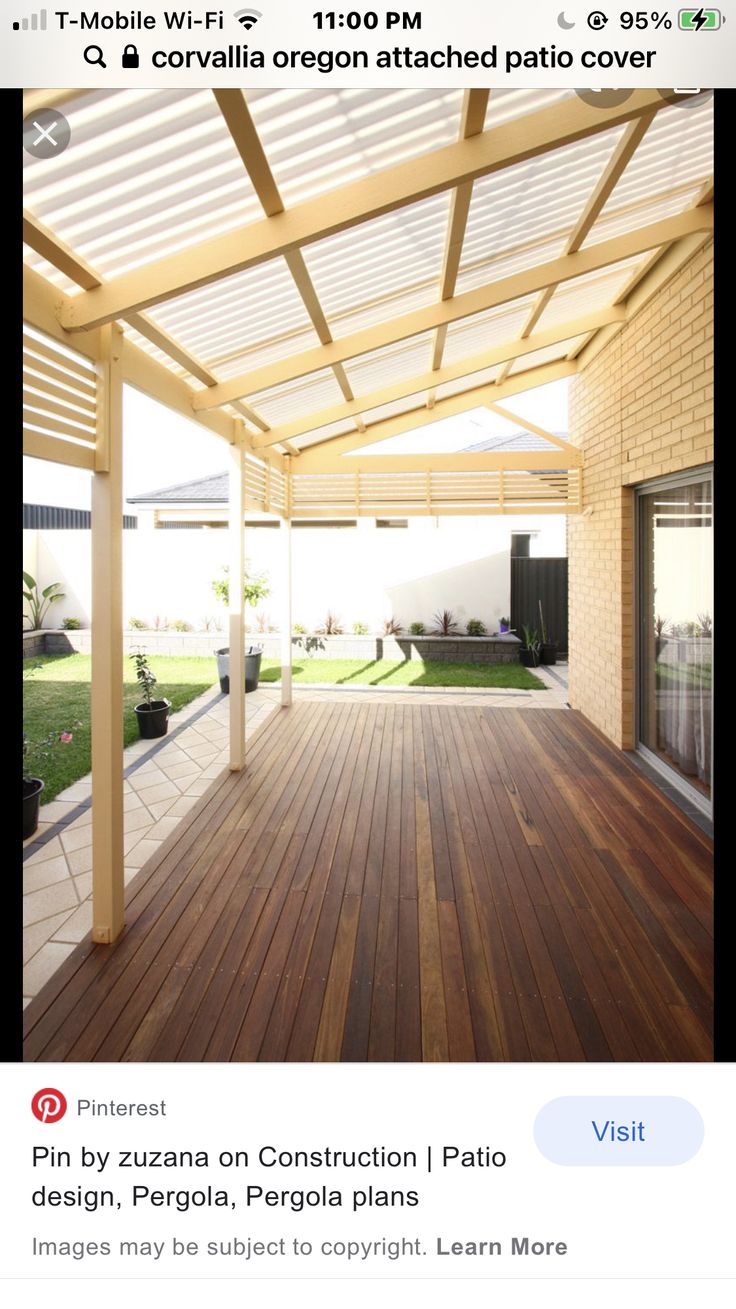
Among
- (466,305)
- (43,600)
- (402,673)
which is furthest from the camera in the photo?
(43,600)

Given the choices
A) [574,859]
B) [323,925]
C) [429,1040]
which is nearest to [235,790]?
[323,925]

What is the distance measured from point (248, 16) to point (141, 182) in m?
1.73

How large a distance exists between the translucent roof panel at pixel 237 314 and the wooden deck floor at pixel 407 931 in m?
3.07

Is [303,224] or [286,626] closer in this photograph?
[303,224]

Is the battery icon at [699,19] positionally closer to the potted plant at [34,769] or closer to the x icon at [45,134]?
the x icon at [45,134]

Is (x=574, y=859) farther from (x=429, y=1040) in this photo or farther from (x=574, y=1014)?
(x=429, y=1040)

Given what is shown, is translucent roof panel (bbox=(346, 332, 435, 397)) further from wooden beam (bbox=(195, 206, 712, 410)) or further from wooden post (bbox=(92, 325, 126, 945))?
wooden post (bbox=(92, 325, 126, 945))

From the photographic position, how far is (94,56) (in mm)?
951

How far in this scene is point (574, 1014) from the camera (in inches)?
96.1

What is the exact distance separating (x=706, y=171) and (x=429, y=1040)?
491cm

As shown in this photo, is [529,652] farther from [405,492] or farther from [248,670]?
[248,670]

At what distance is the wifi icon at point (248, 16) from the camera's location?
3.01 feet

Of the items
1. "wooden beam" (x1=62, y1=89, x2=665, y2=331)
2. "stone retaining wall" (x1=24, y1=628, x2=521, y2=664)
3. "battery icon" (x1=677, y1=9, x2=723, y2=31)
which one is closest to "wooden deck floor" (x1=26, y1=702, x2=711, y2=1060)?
"battery icon" (x1=677, y1=9, x2=723, y2=31)

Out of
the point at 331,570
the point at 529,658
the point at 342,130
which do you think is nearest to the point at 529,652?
the point at 529,658
